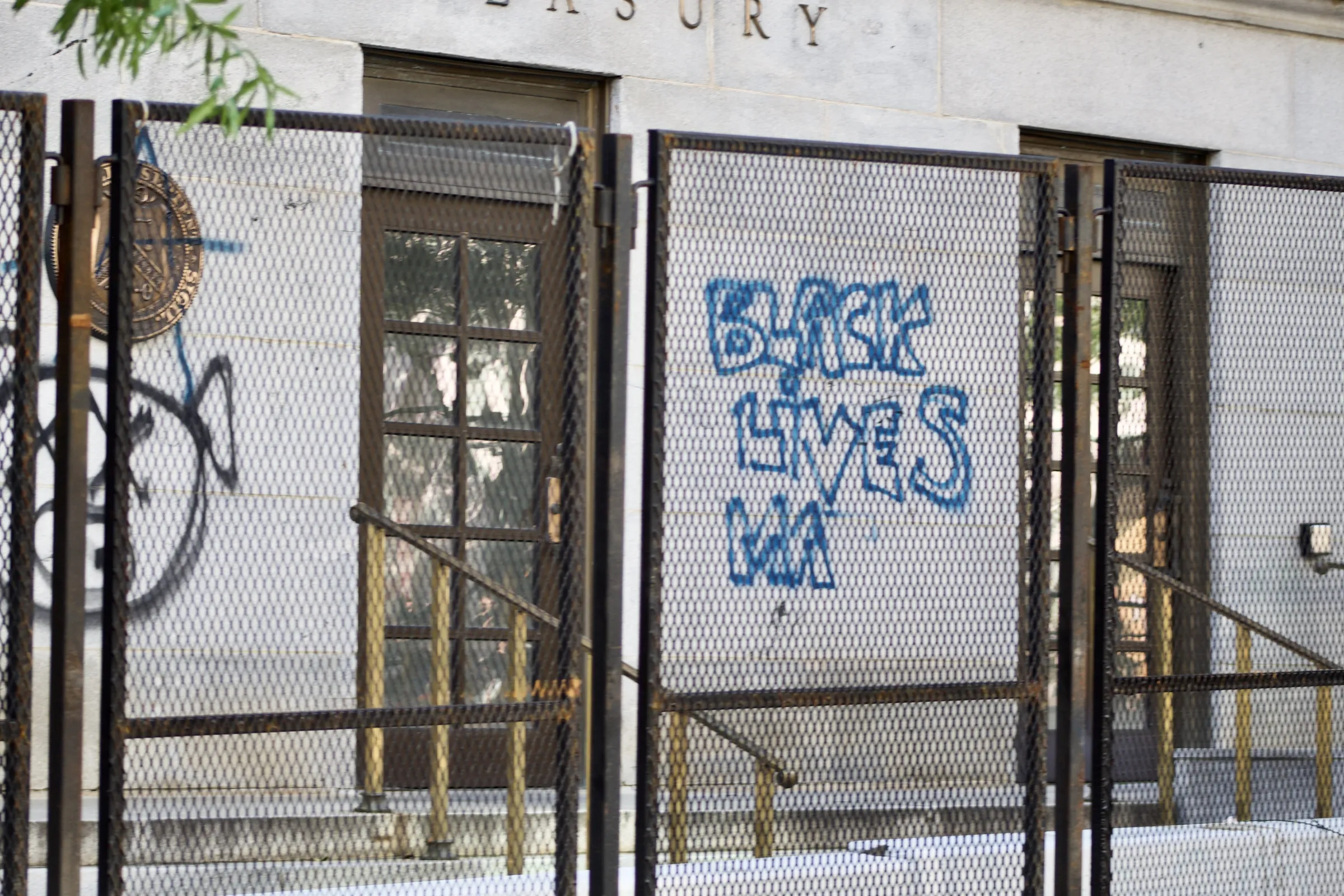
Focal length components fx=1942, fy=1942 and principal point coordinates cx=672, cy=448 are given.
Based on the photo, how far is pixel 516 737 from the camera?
4.23 m

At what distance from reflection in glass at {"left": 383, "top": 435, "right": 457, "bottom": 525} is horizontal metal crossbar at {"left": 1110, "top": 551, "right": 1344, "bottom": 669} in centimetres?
173

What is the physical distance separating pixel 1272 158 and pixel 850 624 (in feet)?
19.4

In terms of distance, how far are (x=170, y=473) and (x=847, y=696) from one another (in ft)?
5.10

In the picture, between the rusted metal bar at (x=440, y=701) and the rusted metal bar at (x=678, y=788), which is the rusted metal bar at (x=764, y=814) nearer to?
the rusted metal bar at (x=678, y=788)

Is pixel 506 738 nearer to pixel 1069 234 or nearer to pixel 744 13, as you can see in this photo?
pixel 1069 234

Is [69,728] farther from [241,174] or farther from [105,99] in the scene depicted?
[105,99]

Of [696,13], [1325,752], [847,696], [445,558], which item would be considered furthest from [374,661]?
[696,13]

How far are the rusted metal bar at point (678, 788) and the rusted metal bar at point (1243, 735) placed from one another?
148cm

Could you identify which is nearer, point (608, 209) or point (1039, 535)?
point (608, 209)

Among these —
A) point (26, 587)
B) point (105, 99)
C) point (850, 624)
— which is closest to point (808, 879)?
point (850, 624)

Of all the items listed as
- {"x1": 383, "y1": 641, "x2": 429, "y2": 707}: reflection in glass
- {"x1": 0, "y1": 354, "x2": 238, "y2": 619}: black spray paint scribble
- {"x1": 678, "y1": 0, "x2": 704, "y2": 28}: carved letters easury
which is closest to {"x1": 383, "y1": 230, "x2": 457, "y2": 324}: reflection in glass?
{"x1": 0, "y1": 354, "x2": 238, "y2": 619}: black spray paint scribble

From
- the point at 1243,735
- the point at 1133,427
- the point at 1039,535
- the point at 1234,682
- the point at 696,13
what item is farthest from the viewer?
the point at 696,13

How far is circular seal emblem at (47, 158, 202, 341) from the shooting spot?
3.88 meters

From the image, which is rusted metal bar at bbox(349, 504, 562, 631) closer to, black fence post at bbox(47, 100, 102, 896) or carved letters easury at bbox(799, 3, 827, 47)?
black fence post at bbox(47, 100, 102, 896)
